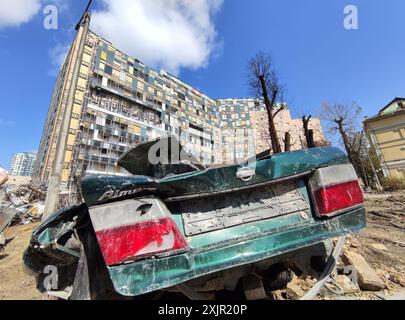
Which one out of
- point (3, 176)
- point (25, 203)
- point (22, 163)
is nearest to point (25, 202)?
point (25, 203)

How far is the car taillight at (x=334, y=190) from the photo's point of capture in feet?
4.28

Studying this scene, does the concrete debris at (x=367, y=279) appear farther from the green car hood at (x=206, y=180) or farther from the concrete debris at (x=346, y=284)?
the green car hood at (x=206, y=180)

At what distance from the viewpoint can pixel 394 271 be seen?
2.50 meters

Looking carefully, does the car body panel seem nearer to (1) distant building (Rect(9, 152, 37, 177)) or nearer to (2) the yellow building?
(2) the yellow building

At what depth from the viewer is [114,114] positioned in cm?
3158

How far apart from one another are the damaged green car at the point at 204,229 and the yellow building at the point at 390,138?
3808 centimetres

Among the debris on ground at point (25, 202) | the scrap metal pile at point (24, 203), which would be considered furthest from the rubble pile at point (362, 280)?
the debris on ground at point (25, 202)

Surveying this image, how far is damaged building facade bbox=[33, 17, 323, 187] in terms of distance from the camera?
92.3 ft

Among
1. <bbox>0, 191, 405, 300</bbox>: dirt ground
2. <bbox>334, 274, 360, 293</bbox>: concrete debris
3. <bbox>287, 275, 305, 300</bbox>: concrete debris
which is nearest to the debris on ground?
<bbox>0, 191, 405, 300</bbox>: dirt ground

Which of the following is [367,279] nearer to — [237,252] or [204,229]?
[237,252]

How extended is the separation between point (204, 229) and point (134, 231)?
1.37 ft
